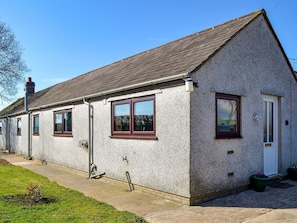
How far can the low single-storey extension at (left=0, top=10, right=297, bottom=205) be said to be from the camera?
22.8 ft

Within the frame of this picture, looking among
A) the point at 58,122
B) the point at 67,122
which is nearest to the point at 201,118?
the point at 67,122

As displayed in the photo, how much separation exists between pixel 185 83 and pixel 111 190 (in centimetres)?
415

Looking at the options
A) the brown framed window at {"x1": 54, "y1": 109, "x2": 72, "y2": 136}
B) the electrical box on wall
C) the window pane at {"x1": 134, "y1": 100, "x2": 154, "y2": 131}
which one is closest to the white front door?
the window pane at {"x1": 134, "y1": 100, "x2": 154, "y2": 131}

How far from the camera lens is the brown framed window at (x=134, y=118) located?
8023 millimetres

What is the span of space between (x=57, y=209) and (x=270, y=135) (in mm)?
7539

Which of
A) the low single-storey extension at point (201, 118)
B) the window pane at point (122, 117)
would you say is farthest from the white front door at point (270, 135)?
the window pane at point (122, 117)

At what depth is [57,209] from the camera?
6195mm

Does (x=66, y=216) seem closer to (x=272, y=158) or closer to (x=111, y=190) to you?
(x=111, y=190)

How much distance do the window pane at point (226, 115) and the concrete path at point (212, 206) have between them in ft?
6.28

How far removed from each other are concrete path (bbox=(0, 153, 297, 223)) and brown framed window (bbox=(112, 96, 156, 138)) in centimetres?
180

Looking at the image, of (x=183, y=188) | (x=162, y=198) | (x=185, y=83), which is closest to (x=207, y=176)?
(x=183, y=188)

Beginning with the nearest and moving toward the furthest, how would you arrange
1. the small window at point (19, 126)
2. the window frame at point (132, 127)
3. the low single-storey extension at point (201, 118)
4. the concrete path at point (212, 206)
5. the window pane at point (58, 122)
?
1. the concrete path at point (212, 206)
2. the low single-storey extension at point (201, 118)
3. the window frame at point (132, 127)
4. the window pane at point (58, 122)
5. the small window at point (19, 126)

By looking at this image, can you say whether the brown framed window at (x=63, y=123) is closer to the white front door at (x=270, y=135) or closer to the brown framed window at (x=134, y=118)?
the brown framed window at (x=134, y=118)

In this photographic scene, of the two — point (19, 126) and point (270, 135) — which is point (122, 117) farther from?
point (19, 126)
